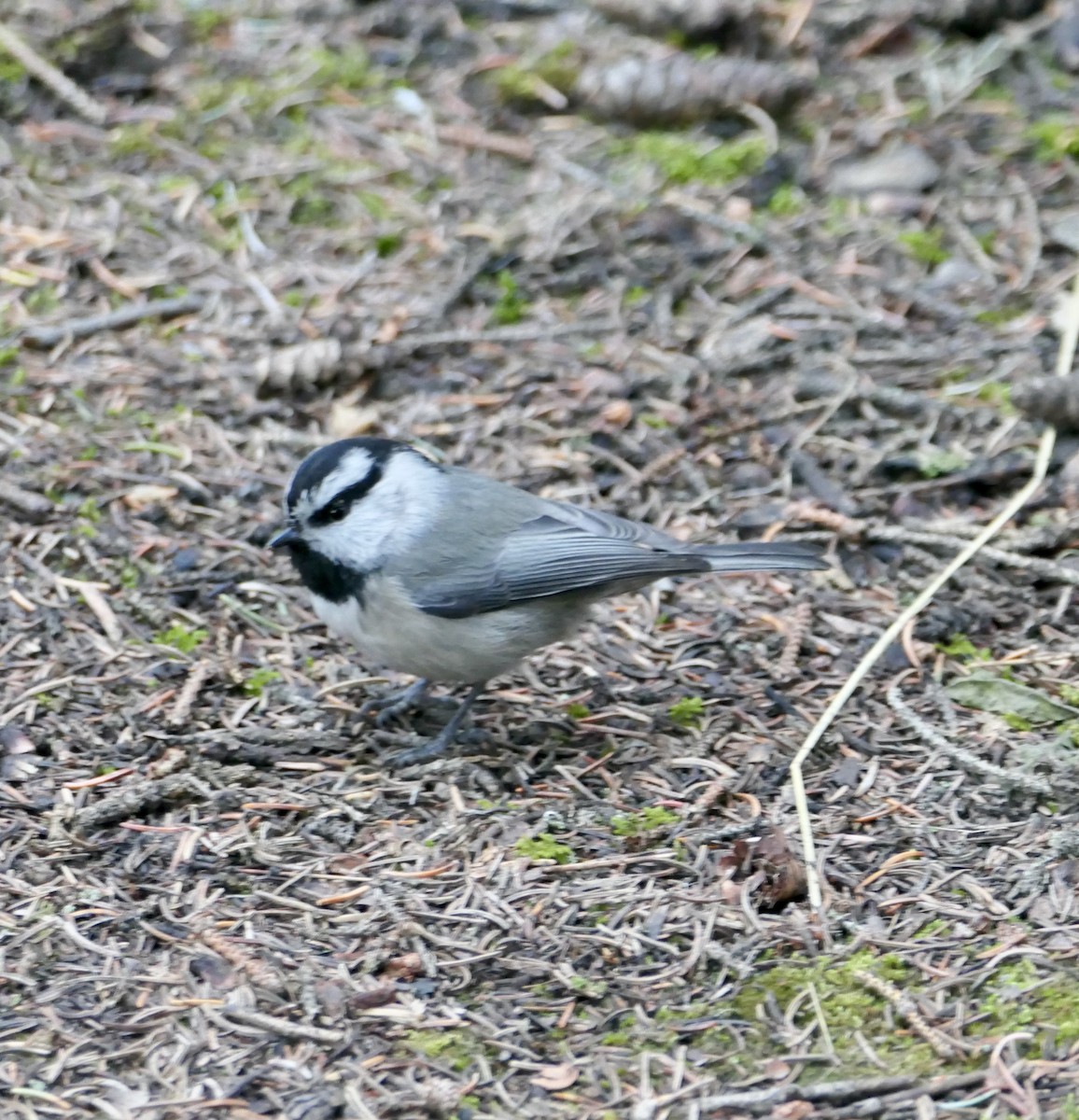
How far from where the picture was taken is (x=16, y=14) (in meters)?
6.46

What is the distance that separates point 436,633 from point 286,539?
0.49 metres

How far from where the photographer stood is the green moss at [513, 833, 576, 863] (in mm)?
3521

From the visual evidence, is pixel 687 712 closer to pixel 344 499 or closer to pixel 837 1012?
pixel 344 499

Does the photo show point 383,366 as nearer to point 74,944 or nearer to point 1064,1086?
point 74,944

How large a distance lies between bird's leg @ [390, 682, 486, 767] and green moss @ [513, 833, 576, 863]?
51cm

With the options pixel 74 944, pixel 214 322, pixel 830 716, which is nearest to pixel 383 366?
pixel 214 322

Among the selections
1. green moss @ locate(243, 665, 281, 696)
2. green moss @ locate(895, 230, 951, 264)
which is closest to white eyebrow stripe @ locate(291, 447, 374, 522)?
green moss @ locate(243, 665, 281, 696)

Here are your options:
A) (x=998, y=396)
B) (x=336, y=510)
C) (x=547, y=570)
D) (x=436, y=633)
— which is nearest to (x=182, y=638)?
(x=336, y=510)

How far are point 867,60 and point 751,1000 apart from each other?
515 centimetres

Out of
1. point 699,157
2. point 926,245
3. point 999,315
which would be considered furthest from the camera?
point 699,157

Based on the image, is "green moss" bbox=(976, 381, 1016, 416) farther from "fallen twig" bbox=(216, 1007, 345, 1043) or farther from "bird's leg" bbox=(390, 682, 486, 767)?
"fallen twig" bbox=(216, 1007, 345, 1043)

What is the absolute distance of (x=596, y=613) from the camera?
466cm

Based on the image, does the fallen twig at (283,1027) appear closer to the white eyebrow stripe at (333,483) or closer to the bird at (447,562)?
the bird at (447,562)

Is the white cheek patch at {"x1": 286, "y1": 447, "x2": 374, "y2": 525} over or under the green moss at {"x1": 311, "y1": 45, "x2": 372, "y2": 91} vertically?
under
